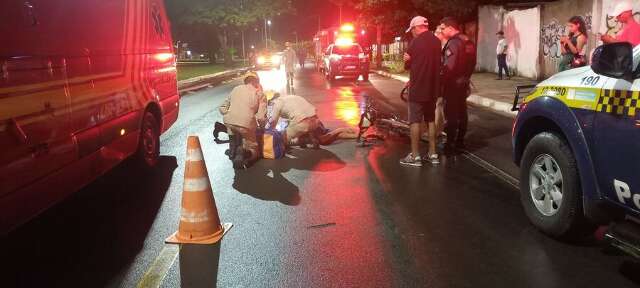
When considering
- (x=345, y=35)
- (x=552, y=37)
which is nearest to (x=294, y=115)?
(x=552, y=37)

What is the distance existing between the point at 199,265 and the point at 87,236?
1.27m

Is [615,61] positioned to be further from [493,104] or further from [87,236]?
[493,104]

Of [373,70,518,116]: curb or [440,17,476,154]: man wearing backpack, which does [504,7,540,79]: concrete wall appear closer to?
[373,70,518,116]: curb

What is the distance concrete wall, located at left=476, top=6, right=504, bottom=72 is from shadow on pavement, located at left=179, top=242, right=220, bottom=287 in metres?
19.7

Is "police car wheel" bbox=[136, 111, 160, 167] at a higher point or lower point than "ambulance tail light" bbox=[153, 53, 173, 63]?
lower

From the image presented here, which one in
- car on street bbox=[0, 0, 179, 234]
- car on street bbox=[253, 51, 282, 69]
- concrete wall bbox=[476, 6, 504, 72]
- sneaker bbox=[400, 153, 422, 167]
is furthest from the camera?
car on street bbox=[253, 51, 282, 69]

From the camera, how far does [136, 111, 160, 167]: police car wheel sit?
667cm

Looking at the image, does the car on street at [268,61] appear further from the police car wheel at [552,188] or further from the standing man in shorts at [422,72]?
the police car wheel at [552,188]

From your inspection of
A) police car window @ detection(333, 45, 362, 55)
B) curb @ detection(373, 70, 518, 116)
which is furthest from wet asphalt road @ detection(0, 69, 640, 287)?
police car window @ detection(333, 45, 362, 55)

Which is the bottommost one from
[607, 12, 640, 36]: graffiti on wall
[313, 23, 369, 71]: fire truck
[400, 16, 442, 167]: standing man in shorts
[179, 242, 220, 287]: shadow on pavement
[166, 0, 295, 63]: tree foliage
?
[179, 242, 220, 287]: shadow on pavement

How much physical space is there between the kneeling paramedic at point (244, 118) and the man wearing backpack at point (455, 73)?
2590 mm

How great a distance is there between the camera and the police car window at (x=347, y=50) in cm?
2330

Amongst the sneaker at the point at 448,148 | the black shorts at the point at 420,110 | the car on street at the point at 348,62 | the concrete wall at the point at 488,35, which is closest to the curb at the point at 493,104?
the sneaker at the point at 448,148

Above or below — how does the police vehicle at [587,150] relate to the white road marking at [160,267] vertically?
above
